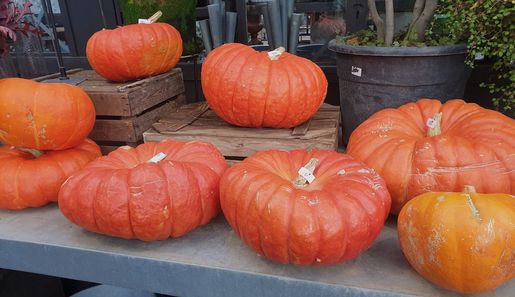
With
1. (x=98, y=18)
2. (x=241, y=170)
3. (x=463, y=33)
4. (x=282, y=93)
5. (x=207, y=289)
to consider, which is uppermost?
(x=98, y=18)

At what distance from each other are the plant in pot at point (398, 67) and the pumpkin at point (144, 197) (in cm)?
67

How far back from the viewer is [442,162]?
977 mm

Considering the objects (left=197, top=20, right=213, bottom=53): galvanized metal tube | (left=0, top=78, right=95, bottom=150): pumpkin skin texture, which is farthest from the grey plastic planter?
(left=0, top=78, right=95, bottom=150): pumpkin skin texture

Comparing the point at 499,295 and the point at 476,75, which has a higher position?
the point at 476,75

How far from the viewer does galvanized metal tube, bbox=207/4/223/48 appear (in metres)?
1.96

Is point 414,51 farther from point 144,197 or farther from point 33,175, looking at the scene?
point 33,175

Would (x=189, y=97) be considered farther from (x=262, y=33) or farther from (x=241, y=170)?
(x=241, y=170)

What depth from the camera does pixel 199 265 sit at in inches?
37.3

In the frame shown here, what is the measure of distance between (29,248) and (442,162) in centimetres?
118

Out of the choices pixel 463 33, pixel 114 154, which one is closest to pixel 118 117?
pixel 114 154

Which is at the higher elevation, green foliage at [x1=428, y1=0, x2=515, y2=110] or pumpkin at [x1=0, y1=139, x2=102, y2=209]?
green foliage at [x1=428, y1=0, x2=515, y2=110]

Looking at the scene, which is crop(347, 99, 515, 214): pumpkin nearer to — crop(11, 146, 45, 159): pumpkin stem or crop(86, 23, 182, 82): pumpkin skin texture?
crop(86, 23, 182, 82): pumpkin skin texture

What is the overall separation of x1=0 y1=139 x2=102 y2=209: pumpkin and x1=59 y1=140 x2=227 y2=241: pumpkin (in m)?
0.21

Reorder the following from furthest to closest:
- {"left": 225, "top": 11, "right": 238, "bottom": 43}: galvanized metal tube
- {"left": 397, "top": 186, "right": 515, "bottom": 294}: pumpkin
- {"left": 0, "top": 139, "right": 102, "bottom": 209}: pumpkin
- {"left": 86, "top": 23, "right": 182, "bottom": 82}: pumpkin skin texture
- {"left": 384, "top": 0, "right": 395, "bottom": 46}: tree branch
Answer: {"left": 225, "top": 11, "right": 238, "bottom": 43}: galvanized metal tube < {"left": 86, "top": 23, "right": 182, "bottom": 82}: pumpkin skin texture < {"left": 384, "top": 0, "right": 395, "bottom": 46}: tree branch < {"left": 0, "top": 139, "right": 102, "bottom": 209}: pumpkin < {"left": 397, "top": 186, "right": 515, "bottom": 294}: pumpkin
